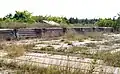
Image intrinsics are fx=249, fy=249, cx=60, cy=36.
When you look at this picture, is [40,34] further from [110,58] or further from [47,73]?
[47,73]

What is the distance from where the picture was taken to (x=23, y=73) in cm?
593

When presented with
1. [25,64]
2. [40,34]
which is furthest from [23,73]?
[40,34]

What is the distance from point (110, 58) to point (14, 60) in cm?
290

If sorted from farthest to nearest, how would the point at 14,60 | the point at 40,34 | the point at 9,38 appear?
the point at 40,34 → the point at 9,38 → the point at 14,60

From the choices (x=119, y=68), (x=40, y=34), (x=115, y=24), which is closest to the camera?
(x=119, y=68)

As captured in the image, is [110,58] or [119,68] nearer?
[119,68]

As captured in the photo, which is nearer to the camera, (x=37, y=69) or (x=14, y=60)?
(x=37, y=69)

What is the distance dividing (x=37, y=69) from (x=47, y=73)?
0.60m

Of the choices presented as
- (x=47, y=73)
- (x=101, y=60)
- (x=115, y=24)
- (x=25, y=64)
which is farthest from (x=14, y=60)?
(x=115, y=24)

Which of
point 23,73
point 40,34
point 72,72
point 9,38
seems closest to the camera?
point 72,72

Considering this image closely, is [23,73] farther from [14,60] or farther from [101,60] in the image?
[101,60]

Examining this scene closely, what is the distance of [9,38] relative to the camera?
56.8 ft

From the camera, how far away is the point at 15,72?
6199 mm

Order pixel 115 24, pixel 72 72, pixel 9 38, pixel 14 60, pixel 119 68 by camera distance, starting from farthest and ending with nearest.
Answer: pixel 115 24 < pixel 9 38 < pixel 14 60 < pixel 119 68 < pixel 72 72
